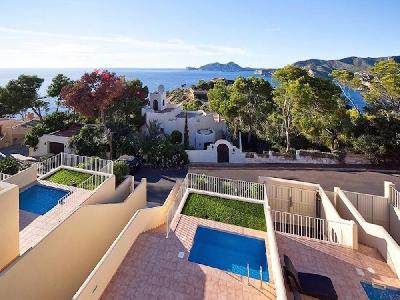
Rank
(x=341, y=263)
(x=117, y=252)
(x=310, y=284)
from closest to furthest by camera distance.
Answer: (x=310, y=284) < (x=117, y=252) < (x=341, y=263)

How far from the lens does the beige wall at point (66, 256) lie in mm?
8680

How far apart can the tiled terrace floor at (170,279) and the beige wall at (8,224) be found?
279 cm

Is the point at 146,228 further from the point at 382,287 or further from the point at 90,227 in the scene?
the point at 382,287

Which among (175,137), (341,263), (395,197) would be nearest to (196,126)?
(175,137)

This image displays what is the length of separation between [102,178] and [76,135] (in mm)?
14155

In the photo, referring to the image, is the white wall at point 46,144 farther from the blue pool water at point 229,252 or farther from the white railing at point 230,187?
the blue pool water at point 229,252

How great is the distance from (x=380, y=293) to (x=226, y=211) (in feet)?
20.6

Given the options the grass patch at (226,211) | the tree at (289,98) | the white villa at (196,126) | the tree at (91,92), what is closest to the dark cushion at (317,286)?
the grass patch at (226,211)

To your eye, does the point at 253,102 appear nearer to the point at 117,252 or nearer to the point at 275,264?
the point at 275,264

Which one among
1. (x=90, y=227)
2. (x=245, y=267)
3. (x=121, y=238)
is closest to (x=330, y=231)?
(x=245, y=267)

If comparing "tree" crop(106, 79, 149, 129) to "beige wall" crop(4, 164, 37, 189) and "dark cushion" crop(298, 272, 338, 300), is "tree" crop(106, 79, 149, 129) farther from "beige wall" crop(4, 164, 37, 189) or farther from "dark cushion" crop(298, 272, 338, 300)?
"dark cushion" crop(298, 272, 338, 300)

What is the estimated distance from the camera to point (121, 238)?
9.97 m

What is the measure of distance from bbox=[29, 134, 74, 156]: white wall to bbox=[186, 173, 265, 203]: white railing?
15.1 m

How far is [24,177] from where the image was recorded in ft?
49.7
